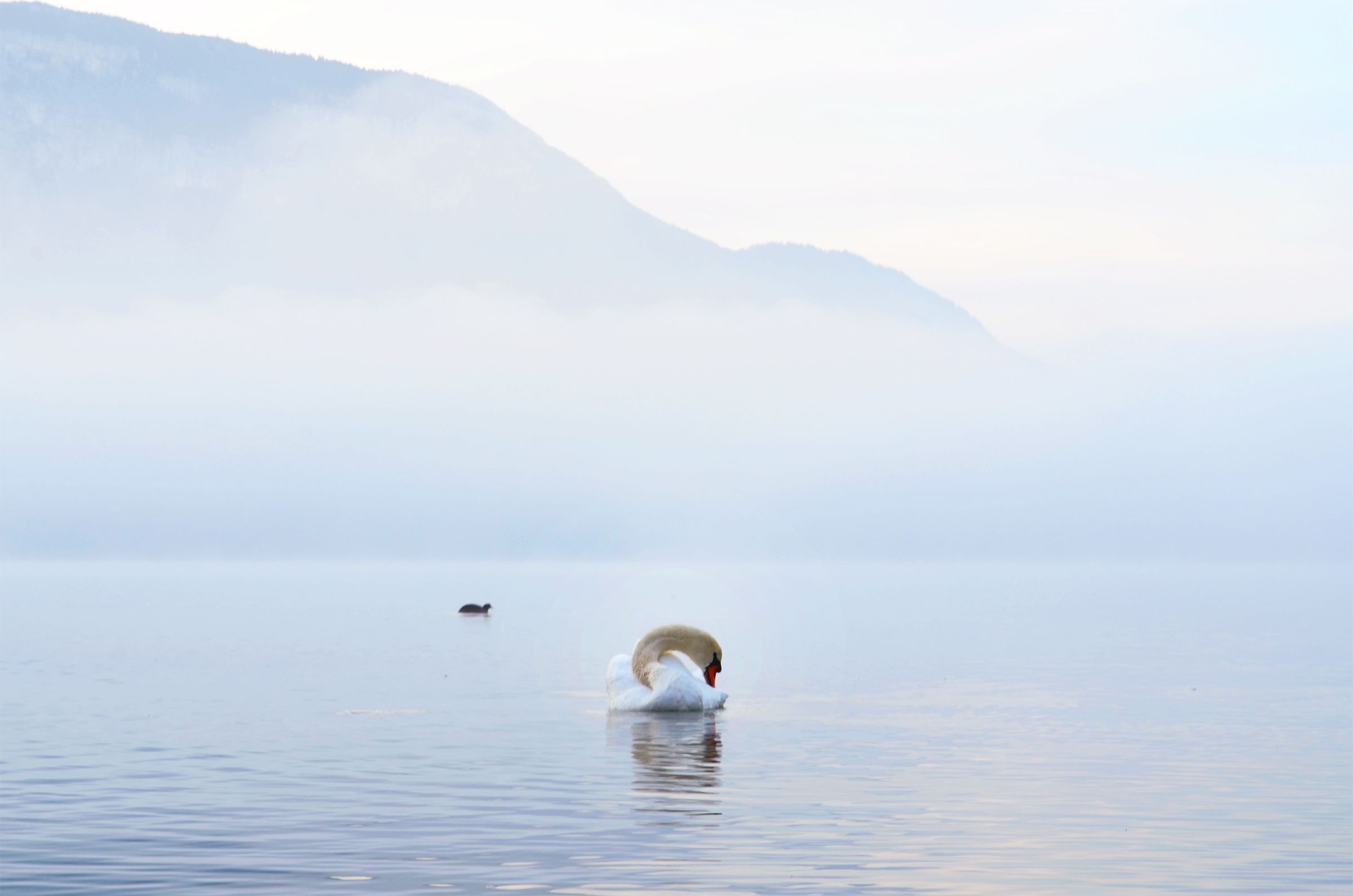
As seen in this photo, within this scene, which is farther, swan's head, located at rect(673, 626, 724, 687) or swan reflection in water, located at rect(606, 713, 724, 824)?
swan's head, located at rect(673, 626, 724, 687)

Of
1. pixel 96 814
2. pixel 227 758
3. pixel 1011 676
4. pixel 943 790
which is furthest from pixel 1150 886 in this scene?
pixel 1011 676

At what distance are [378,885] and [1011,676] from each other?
152 feet

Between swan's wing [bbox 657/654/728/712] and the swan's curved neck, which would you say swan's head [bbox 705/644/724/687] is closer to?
the swan's curved neck

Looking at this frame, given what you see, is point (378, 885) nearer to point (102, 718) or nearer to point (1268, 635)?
point (102, 718)

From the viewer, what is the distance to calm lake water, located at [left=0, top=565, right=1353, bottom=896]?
1030 inches

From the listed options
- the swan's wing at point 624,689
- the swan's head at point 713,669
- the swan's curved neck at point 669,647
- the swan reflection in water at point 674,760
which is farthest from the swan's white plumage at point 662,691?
the swan's head at point 713,669

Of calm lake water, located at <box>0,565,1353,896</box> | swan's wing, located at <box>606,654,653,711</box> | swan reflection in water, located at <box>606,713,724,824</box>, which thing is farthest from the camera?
swan's wing, located at <box>606,654,653,711</box>

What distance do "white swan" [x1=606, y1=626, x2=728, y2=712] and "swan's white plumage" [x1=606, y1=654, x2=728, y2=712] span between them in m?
0.01

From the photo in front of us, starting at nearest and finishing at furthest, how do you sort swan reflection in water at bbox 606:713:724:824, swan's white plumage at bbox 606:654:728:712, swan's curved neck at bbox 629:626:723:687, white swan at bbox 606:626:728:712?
swan reflection in water at bbox 606:713:724:824 → swan's white plumage at bbox 606:654:728:712 → white swan at bbox 606:626:728:712 → swan's curved neck at bbox 629:626:723:687

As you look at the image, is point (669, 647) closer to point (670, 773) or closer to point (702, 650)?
point (702, 650)

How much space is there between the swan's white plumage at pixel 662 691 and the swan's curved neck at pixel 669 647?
0.16 m

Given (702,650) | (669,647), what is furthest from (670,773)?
(702,650)

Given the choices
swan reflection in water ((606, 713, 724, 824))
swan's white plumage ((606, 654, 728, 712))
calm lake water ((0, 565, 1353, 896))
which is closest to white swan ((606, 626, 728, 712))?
swan's white plumage ((606, 654, 728, 712))

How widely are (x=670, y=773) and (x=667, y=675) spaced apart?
1372cm
